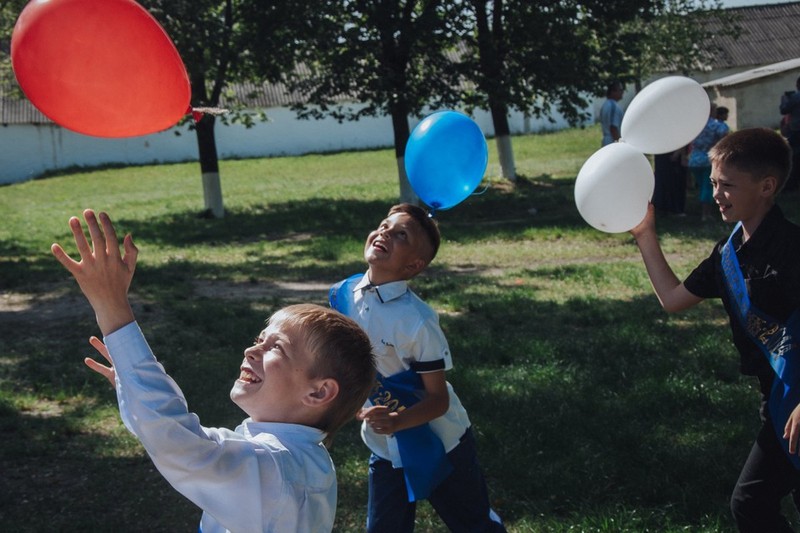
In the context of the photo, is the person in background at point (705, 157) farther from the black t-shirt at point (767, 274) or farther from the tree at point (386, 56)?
the black t-shirt at point (767, 274)

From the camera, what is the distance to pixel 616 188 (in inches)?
134

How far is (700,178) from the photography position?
13531 mm

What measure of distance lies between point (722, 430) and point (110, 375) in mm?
3791

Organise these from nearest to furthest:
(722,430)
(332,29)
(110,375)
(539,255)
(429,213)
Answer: (110,375) < (429,213) < (722,430) < (539,255) < (332,29)

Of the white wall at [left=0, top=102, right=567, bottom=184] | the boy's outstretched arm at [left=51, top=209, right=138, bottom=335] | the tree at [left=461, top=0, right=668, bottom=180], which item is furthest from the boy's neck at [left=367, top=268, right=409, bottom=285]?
the white wall at [left=0, top=102, right=567, bottom=184]

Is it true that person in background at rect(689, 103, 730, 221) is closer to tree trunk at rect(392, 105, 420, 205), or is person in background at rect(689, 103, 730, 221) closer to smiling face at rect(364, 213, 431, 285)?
tree trunk at rect(392, 105, 420, 205)

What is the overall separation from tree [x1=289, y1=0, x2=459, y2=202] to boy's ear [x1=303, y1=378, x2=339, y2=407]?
46.2 ft

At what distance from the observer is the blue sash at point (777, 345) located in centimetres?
303

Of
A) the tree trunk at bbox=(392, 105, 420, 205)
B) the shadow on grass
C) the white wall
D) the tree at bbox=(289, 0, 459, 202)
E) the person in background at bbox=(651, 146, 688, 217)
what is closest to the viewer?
the shadow on grass

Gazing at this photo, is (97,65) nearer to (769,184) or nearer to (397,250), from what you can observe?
(397,250)

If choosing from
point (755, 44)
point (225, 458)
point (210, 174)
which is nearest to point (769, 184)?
point (225, 458)

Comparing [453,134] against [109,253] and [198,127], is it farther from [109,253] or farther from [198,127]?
[198,127]

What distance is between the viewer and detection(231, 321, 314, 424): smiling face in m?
2.16

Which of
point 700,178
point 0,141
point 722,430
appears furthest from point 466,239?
point 0,141
